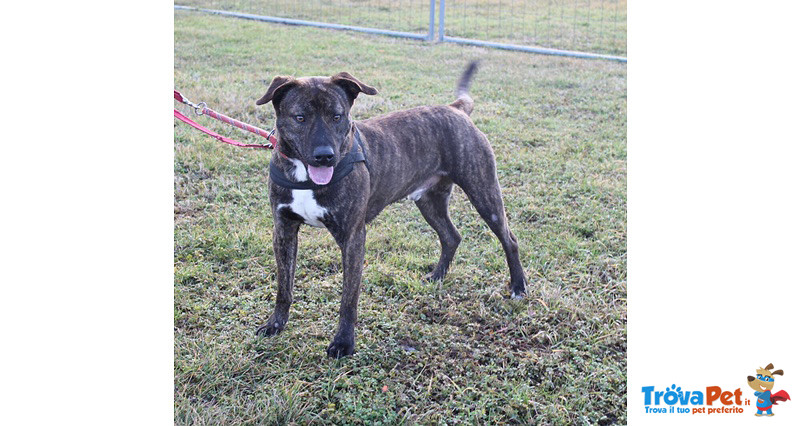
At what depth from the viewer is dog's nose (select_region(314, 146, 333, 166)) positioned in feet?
10.9

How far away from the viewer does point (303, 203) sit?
3627 mm

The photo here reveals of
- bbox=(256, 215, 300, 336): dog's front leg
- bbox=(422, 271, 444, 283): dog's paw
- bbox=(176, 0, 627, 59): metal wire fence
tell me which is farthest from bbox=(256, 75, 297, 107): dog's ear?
bbox=(176, 0, 627, 59): metal wire fence

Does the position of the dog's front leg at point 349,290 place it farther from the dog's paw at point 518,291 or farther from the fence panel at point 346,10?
the fence panel at point 346,10

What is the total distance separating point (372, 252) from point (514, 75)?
628cm

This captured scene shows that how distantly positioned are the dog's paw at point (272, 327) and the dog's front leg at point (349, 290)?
386mm

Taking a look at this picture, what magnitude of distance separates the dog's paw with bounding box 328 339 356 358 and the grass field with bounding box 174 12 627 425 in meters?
0.05

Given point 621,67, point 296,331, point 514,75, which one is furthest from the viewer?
point 621,67

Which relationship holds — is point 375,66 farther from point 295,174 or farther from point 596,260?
point 295,174

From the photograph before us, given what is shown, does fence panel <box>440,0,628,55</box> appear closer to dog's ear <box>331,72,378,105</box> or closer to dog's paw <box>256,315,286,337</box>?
dog's ear <box>331,72,378,105</box>

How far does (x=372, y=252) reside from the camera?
5.04m
